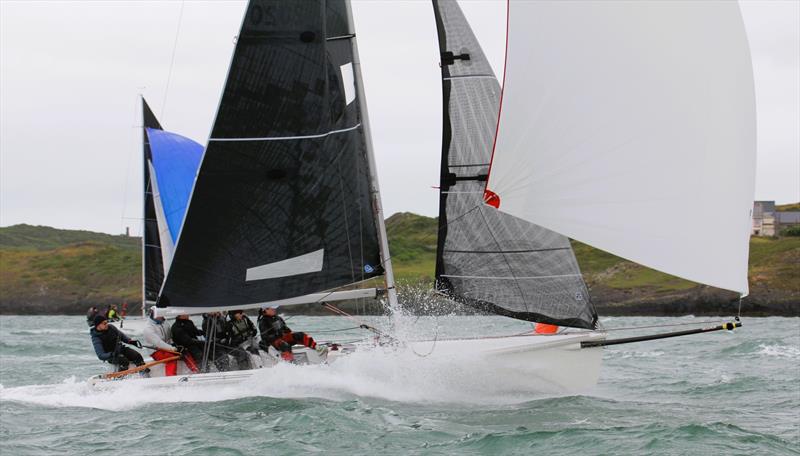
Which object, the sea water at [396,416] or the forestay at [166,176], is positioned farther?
the forestay at [166,176]

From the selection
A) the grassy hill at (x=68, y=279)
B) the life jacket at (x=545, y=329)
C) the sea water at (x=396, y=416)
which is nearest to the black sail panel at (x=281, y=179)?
the sea water at (x=396, y=416)

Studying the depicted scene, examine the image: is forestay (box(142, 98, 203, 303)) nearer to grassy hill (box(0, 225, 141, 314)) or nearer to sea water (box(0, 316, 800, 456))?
sea water (box(0, 316, 800, 456))

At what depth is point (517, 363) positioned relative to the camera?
16.1m

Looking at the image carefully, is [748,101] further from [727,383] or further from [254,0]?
[727,383]

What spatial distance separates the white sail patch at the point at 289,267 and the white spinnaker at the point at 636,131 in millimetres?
4737

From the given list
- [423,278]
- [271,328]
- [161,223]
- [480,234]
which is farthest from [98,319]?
[423,278]

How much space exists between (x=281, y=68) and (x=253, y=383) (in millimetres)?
5118

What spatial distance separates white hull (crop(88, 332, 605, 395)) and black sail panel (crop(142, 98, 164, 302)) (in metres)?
19.9

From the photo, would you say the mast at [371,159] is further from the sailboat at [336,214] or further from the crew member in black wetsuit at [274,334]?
the crew member in black wetsuit at [274,334]

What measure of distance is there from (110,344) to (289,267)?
137 inches

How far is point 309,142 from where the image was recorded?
1703 centimetres

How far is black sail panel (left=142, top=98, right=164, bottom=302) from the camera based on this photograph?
3559 cm

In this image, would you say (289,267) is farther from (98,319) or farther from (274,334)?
(98,319)

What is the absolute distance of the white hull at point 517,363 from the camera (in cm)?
1606
